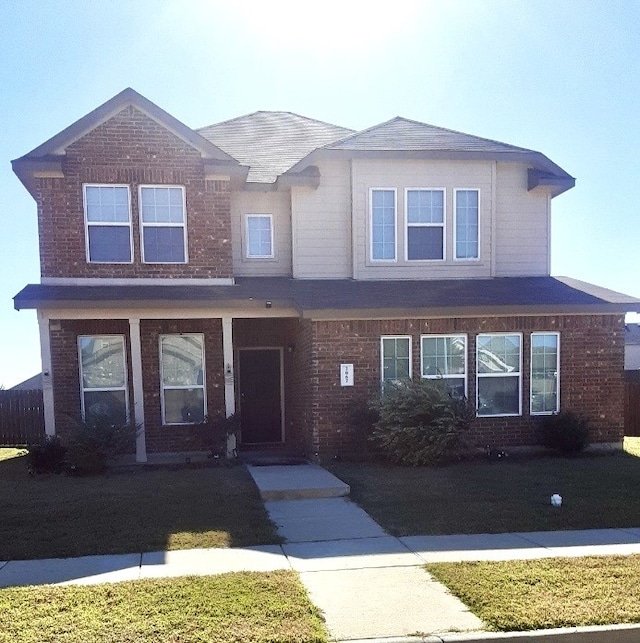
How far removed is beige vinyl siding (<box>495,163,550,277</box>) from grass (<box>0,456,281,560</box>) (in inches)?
304

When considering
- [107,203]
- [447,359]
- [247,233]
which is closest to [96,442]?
[107,203]

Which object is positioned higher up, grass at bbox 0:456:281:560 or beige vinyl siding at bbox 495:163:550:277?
beige vinyl siding at bbox 495:163:550:277

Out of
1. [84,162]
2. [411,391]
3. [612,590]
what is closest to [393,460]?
[411,391]

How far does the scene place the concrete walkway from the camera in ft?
13.2

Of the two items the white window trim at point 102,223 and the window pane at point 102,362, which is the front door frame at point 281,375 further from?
the white window trim at point 102,223

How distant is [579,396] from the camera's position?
11367 millimetres

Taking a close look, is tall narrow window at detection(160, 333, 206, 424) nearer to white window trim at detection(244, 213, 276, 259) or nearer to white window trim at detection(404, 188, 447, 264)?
white window trim at detection(244, 213, 276, 259)

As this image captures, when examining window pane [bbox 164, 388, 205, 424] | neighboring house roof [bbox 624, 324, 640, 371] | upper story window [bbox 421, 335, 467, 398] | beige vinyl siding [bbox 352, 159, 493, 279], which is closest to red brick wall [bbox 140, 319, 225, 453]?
window pane [bbox 164, 388, 205, 424]

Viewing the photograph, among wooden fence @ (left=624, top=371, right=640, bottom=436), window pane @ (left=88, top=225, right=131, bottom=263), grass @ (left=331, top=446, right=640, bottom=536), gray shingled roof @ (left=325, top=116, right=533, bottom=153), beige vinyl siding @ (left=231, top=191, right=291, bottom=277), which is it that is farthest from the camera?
wooden fence @ (left=624, top=371, right=640, bottom=436)

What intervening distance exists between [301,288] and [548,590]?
800cm

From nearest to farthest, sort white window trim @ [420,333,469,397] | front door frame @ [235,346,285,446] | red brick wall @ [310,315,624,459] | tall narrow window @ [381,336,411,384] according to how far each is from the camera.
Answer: red brick wall @ [310,315,624,459] < tall narrow window @ [381,336,411,384] < white window trim @ [420,333,469,397] < front door frame @ [235,346,285,446]

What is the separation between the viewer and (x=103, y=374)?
11445 mm

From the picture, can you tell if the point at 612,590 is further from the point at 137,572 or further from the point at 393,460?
the point at 393,460

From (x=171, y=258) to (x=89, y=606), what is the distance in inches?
323
